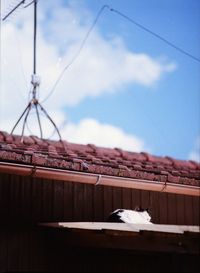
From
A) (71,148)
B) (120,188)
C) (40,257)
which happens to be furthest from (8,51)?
(40,257)

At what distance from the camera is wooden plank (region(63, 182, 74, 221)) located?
20.1 feet

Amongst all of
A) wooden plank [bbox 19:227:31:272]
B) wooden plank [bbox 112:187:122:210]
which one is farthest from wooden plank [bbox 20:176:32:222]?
wooden plank [bbox 112:187:122:210]

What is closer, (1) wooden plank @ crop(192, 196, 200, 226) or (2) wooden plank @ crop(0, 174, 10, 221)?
(2) wooden plank @ crop(0, 174, 10, 221)

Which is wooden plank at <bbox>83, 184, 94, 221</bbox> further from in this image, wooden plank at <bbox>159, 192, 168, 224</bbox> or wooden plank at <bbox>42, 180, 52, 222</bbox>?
wooden plank at <bbox>159, 192, 168, 224</bbox>

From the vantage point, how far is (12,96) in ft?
28.7

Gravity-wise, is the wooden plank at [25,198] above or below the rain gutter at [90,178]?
below

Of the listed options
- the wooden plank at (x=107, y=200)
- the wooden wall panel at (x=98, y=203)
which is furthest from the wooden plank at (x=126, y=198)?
the wooden wall panel at (x=98, y=203)

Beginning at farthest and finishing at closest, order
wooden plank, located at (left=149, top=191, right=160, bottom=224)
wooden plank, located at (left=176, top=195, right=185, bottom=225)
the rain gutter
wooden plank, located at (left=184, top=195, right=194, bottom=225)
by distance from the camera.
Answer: wooden plank, located at (left=184, top=195, right=194, bottom=225)
wooden plank, located at (left=176, top=195, right=185, bottom=225)
wooden plank, located at (left=149, top=191, right=160, bottom=224)
the rain gutter

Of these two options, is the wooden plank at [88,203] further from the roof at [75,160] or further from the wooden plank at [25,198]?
the wooden plank at [25,198]

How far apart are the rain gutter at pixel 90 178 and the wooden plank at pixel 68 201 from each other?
1.53ft

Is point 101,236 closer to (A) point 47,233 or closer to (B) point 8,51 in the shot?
(A) point 47,233

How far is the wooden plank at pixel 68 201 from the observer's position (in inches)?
242

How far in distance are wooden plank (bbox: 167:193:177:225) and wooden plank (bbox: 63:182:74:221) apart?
1.75 meters

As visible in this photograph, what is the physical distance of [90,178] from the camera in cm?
581
